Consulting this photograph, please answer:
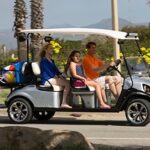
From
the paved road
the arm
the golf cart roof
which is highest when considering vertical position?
the golf cart roof

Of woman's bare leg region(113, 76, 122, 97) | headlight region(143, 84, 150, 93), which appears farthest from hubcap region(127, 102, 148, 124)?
woman's bare leg region(113, 76, 122, 97)

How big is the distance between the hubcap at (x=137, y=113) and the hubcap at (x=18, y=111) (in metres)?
2.37

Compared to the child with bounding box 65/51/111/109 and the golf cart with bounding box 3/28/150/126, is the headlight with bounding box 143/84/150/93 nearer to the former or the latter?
the golf cart with bounding box 3/28/150/126

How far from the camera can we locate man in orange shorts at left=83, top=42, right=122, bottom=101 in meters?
13.9

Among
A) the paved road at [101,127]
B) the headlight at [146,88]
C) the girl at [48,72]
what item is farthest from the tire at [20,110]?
the headlight at [146,88]

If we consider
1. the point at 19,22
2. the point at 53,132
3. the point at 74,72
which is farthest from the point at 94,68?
the point at 19,22

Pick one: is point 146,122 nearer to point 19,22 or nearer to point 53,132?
point 53,132

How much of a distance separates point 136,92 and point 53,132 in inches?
227

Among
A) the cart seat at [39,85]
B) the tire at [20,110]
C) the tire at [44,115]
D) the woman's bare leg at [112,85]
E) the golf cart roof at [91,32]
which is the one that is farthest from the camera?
the tire at [44,115]

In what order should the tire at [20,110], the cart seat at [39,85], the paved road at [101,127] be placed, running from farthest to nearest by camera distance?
the tire at [20,110] → the cart seat at [39,85] → the paved road at [101,127]

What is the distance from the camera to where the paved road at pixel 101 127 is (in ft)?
37.7

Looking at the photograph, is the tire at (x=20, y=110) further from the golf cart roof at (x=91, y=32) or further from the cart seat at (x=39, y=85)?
the golf cart roof at (x=91, y=32)

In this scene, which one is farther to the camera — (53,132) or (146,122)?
(146,122)

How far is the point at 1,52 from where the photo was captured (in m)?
40.9
